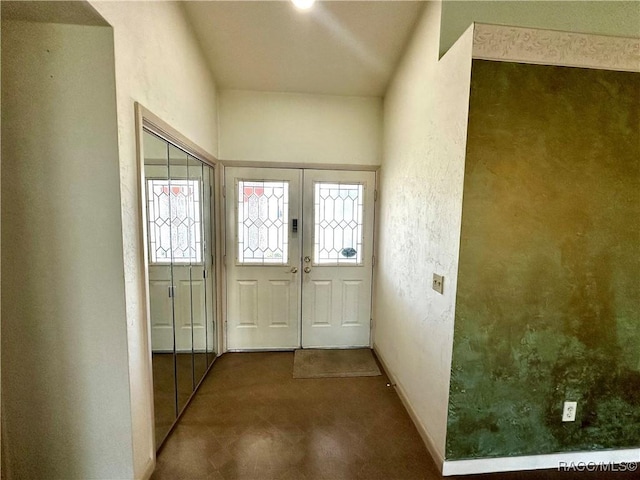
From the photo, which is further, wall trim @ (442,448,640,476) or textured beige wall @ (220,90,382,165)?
textured beige wall @ (220,90,382,165)

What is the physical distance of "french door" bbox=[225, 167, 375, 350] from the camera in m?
2.91

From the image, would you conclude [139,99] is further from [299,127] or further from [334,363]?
[334,363]

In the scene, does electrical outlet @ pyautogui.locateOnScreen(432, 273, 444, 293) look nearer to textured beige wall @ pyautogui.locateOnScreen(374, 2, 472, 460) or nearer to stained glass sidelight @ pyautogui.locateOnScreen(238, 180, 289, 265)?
textured beige wall @ pyautogui.locateOnScreen(374, 2, 472, 460)

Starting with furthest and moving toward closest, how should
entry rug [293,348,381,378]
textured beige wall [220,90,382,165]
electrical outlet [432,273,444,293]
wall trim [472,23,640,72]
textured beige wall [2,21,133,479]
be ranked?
1. textured beige wall [220,90,382,165]
2. entry rug [293,348,381,378]
3. electrical outlet [432,273,444,293]
4. wall trim [472,23,640,72]
5. textured beige wall [2,21,133,479]

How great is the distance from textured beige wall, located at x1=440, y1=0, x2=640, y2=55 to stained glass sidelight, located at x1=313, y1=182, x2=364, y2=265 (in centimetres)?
169

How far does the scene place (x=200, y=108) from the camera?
2285 mm

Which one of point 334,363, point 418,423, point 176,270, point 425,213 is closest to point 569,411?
point 418,423

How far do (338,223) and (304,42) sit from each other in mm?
1633

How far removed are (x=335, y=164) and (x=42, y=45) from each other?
2184mm

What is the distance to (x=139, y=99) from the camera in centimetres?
140

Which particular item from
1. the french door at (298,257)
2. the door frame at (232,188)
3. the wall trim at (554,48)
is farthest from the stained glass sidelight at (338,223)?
the wall trim at (554,48)

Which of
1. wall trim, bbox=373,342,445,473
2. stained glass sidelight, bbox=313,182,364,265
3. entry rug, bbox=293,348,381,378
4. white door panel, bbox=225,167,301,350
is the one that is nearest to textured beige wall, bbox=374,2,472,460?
wall trim, bbox=373,342,445,473

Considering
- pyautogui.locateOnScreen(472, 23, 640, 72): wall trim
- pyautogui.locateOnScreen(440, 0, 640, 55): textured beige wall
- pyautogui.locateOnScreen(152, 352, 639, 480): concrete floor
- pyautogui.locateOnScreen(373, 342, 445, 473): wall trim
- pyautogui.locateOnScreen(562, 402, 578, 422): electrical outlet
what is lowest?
pyautogui.locateOnScreen(152, 352, 639, 480): concrete floor

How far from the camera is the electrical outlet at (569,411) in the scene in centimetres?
158
